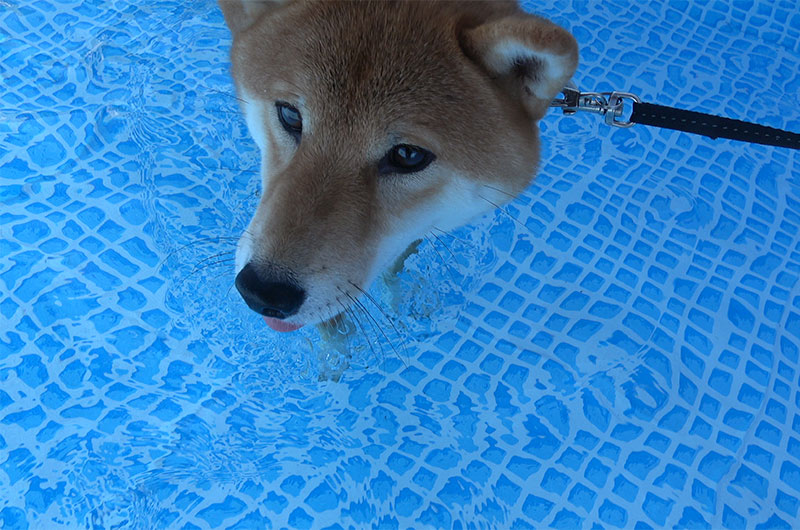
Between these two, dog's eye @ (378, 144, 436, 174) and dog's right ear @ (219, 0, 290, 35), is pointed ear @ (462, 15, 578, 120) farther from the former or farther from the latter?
dog's right ear @ (219, 0, 290, 35)

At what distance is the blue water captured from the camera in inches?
87.4

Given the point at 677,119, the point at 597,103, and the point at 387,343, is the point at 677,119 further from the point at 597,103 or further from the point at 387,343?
the point at 387,343

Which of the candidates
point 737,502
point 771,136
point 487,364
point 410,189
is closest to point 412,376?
point 487,364

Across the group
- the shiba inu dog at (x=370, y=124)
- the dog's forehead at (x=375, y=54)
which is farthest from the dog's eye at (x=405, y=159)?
the dog's forehead at (x=375, y=54)

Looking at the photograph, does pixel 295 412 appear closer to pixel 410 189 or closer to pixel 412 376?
pixel 412 376

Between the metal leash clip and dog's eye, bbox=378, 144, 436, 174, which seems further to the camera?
the metal leash clip

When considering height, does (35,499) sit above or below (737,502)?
above

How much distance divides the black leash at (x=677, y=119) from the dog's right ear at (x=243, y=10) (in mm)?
837

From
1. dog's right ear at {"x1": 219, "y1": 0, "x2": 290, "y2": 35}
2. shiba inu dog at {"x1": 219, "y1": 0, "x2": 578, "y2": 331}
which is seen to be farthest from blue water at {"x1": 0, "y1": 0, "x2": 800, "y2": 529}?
dog's right ear at {"x1": 219, "y1": 0, "x2": 290, "y2": 35}

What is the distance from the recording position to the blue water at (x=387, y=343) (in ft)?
7.28

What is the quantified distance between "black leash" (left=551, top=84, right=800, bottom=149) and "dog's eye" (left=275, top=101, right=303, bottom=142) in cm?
73

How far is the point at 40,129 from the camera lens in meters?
2.86

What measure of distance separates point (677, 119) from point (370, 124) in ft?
3.16

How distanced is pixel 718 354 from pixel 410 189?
177cm
